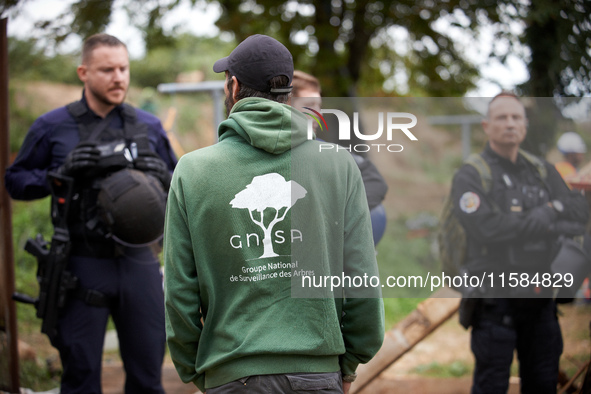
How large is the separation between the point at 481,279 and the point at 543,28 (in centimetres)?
225

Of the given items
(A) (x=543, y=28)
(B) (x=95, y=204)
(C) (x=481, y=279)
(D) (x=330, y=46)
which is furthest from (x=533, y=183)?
(D) (x=330, y=46)

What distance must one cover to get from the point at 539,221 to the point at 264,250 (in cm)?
193

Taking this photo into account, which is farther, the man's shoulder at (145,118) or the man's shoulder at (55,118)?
the man's shoulder at (145,118)

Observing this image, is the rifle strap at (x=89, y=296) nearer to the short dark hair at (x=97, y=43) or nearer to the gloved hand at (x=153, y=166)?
the gloved hand at (x=153, y=166)

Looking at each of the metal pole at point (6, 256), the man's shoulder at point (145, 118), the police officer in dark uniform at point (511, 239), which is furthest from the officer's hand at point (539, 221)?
the metal pole at point (6, 256)

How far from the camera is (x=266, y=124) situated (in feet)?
6.38

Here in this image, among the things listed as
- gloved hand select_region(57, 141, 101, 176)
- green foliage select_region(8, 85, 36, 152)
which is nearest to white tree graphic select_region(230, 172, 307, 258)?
gloved hand select_region(57, 141, 101, 176)

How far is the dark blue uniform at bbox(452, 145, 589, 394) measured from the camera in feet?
10.7

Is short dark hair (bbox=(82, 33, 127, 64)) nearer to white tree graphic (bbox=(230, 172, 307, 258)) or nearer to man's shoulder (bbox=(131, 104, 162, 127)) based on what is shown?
man's shoulder (bbox=(131, 104, 162, 127))

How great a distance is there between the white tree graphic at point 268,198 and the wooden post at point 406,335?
2095mm

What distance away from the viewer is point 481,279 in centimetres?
331

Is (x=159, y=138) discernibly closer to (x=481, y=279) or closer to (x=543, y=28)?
(x=481, y=279)

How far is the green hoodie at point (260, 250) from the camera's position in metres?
1.93

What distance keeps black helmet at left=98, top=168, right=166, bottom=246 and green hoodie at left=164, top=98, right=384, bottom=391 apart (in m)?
1.24
